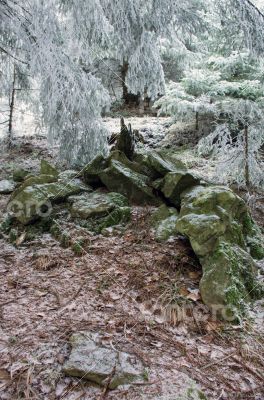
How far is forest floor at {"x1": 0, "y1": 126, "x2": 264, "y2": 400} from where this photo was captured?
95.9 inches

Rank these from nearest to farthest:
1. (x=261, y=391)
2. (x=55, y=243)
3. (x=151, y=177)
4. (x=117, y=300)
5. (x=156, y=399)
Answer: (x=156, y=399), (x=261, y=391), (x=117, y=300), (x=55, y=243), (x=151, y=177)

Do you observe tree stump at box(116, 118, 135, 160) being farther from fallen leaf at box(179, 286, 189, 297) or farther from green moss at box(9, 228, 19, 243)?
fallen leaf at box(179, 286, 189, 297)

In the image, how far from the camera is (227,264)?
350 centimetres

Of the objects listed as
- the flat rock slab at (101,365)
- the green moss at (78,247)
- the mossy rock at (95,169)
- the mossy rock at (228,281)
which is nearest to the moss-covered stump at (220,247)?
the mossy rock at (228,281)

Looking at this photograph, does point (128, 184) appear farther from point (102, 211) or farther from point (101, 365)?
point (101, 365)

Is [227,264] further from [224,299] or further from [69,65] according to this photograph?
[69,65]

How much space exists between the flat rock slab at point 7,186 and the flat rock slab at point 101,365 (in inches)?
193

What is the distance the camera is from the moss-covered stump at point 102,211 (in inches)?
190

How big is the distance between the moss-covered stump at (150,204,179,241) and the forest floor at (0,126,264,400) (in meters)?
0.13

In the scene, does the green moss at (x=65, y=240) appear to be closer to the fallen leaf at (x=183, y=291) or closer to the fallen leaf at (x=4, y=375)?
the fallen leaf at (x=183, y=291)

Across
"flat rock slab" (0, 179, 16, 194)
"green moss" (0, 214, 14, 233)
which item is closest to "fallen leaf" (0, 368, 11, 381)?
"green moss" (0, 214, 14, 233)

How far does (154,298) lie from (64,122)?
3783 millimetres

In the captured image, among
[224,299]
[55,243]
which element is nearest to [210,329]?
[224,299]

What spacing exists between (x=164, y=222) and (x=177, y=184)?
2.23 feet
